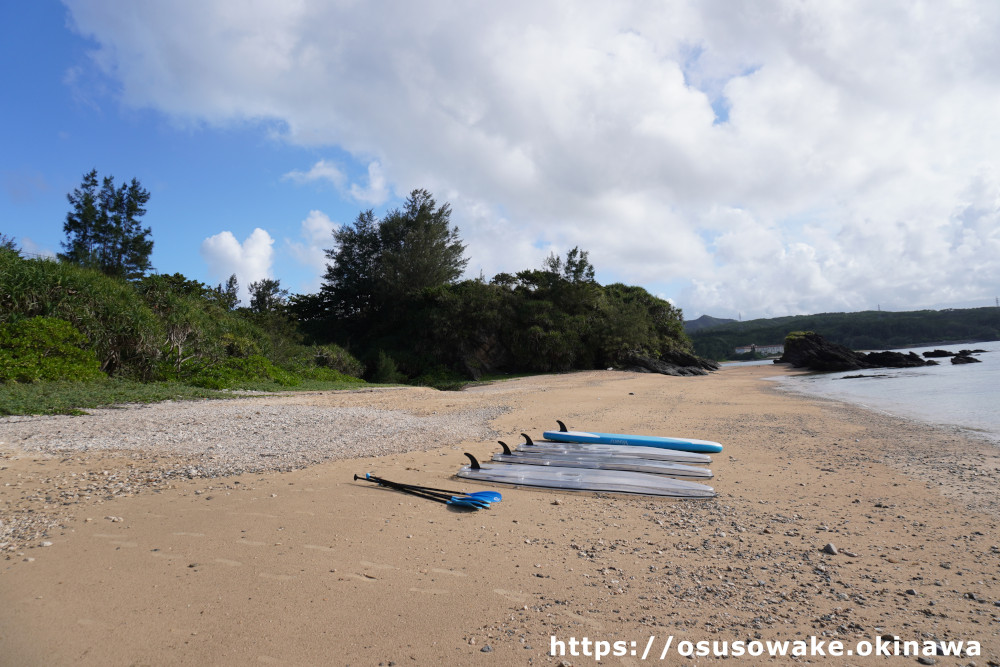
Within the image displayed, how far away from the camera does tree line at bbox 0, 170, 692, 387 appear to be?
11031 millimetres

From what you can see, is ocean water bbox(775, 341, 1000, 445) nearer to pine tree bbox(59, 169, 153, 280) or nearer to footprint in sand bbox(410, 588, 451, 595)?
footprint in sand bbox(410, 588, 451, 595)

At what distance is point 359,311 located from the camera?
28.8 meters

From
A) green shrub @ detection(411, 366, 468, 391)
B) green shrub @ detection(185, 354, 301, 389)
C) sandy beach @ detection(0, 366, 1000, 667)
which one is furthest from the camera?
green shrub @ detection(411, 366, 468, 391)

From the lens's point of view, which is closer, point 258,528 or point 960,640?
point 960,640

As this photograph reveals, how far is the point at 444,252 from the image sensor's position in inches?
1115

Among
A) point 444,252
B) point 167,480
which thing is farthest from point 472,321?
point 167,480

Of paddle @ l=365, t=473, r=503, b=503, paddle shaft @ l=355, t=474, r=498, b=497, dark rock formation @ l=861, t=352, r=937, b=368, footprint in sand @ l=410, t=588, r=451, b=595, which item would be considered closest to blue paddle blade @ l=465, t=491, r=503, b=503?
paddle @ l=365, t=473, r=503, b=503

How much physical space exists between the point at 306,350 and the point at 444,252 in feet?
38.2

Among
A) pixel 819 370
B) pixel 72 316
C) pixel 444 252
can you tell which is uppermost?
pixel 444 252

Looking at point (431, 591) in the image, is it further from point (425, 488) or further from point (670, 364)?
point (670, 364)

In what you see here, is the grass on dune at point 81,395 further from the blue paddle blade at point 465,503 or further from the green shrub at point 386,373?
the green shrub at point 386,373

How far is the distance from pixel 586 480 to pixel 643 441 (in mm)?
2133

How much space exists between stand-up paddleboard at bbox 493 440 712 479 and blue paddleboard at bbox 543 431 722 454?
0.87 meters

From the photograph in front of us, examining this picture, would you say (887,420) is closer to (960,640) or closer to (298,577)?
(960,640)
